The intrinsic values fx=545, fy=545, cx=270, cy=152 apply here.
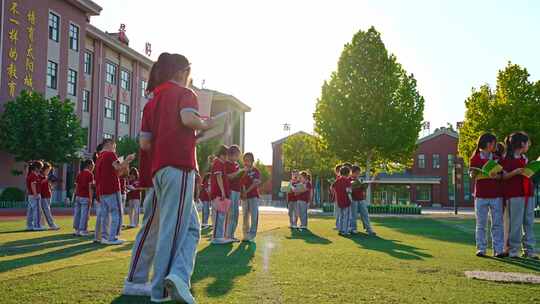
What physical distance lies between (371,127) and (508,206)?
98.1 feet

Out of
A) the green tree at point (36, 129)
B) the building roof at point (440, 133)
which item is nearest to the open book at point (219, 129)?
the green tree at point (36, 129)

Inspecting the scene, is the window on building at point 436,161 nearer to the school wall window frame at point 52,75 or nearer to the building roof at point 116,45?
the building roof at point 116,45

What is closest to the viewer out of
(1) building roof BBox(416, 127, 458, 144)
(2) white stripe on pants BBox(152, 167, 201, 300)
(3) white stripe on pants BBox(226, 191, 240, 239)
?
(2) white stripe on pants BBox(152, 167, 201, 300)

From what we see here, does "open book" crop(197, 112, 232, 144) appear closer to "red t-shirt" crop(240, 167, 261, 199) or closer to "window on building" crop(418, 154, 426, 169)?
"red t-shirt" crop(240, 167, 261, 199)

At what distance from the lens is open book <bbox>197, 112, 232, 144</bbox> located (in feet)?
15.8

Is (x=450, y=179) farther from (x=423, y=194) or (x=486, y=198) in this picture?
(x=486, y=198)

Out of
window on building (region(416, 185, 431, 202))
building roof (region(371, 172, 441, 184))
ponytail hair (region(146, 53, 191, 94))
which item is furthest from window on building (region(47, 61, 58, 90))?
window on building (region(416, 185, 431, 202))

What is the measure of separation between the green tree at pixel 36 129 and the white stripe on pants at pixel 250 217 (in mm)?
25580

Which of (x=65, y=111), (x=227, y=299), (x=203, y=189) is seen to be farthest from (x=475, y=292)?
(x=65, y=111)

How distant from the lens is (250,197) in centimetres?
1215

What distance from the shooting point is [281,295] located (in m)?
4.93

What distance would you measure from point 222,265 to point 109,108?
43455 millimetres

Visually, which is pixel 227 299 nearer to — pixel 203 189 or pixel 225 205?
pixel 225 205

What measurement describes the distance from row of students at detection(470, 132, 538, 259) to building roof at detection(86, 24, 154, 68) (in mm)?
40147
